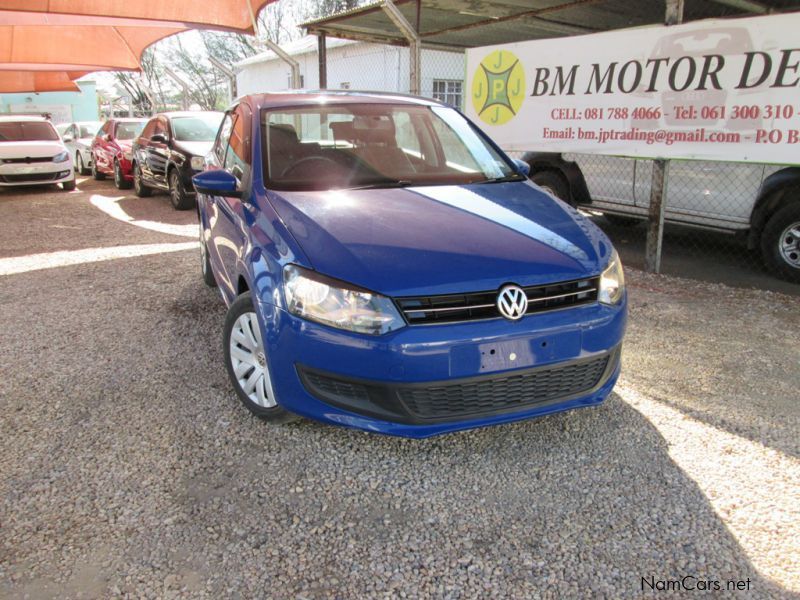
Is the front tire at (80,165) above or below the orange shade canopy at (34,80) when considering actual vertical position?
below

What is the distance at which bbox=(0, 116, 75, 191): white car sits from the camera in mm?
12164

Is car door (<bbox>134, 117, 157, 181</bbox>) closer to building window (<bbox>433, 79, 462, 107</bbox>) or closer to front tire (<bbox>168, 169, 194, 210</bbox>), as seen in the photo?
front tire (<bbox>168, 169, 194, 210</bbox>)

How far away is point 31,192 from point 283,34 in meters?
25.6

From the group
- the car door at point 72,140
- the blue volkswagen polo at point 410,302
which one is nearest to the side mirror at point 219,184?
the blue volkswagen polo at point 410,302

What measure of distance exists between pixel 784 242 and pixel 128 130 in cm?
1269

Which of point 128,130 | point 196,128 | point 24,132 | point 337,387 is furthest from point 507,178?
point 24,132

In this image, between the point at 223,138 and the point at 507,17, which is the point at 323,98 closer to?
the point at 223,138

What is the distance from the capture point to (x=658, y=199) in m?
5.85

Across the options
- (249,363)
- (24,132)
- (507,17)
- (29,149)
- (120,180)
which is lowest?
(249,363)

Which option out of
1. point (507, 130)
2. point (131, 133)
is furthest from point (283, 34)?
point (507, 130)

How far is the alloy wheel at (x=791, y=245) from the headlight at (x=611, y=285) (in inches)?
140

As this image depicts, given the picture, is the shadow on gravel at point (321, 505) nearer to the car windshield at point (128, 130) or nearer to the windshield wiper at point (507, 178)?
the windshield wiper at point (507, 178)

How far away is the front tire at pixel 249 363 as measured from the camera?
307 centimetres

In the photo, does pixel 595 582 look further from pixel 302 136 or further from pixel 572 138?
pixel 572 138
